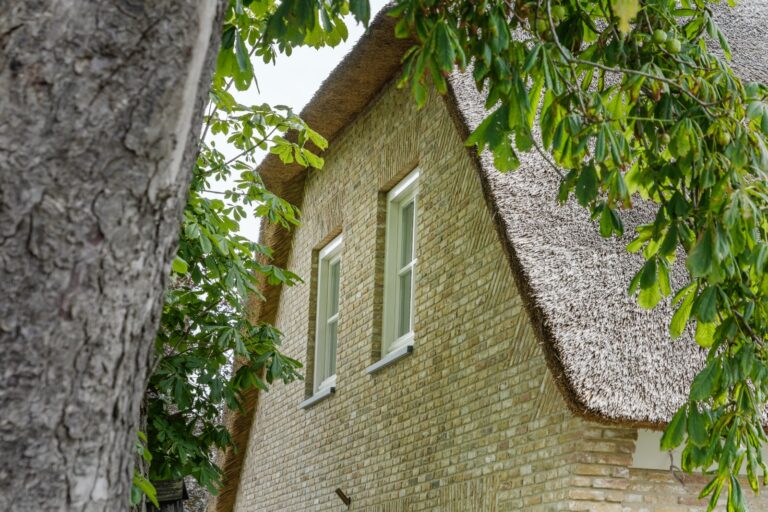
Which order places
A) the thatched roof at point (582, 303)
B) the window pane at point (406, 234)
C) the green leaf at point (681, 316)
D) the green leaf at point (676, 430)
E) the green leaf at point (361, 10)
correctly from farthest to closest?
the window pane at point (406, 234), the thatched roof at point (582, 303), the green leaf at point (681, 316), the green leaf at point (676, 430), the green leaf at point (361, 10)

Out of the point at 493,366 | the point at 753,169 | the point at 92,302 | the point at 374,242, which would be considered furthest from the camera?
the point at 374,242

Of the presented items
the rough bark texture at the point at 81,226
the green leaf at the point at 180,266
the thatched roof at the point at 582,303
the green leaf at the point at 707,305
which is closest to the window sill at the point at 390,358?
the thatched roof at the point at 582,303

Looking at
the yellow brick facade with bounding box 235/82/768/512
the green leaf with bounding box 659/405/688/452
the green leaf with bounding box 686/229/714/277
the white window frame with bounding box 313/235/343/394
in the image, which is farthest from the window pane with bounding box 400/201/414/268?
the green leaf with bounding box 686/229/714/277

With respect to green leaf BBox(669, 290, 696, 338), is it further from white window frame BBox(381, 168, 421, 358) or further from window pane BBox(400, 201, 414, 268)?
window pane BBox(400, 201, 414, 268)

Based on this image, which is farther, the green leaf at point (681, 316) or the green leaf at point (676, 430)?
the green leaf at point (681, 316)

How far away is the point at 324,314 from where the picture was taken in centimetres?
1005

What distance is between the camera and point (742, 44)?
863 centimetres

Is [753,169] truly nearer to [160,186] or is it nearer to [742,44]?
[160,186]

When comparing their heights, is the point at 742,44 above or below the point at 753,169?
above

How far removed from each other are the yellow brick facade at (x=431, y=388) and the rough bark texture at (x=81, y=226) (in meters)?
4.10

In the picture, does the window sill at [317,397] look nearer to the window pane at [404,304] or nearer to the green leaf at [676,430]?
the window pane at [404,304]

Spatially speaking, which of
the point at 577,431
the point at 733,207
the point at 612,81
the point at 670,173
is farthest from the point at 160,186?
the point at 612,81

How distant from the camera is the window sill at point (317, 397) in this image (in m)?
9.05

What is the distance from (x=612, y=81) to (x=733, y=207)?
4.49m
